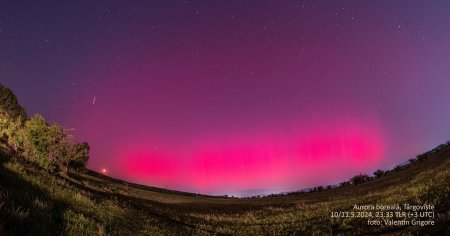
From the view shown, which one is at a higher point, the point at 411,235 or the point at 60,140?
the point at 60,140

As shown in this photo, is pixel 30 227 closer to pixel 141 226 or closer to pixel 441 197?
pixel 141 226

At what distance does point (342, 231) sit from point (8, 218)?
1498 cm

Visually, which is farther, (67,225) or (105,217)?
(105,217)

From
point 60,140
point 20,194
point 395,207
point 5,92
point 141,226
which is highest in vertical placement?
point 5,92

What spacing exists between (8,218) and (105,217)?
298 inches

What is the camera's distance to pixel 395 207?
20.8 metres

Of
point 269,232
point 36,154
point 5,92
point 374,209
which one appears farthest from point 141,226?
point 5,92

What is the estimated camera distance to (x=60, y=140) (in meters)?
50.2

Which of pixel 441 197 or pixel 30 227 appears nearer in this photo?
pixel 30 227

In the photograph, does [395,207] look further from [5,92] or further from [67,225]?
[5,92]

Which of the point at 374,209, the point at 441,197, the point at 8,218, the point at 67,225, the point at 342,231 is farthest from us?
the point at 374,209

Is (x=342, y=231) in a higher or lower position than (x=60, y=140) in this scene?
lower

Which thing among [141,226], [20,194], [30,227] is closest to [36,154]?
[141,226]

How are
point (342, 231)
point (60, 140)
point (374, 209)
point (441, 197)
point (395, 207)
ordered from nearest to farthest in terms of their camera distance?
point (342, 231) → point (441, 197) → point (395, 207) → point (374, 209) → point (60, 140)
